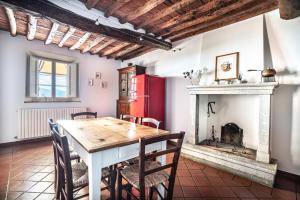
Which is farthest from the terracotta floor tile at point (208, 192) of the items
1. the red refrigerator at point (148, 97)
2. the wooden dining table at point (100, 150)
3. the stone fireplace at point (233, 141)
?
the red refrigerator at point (148, 97)

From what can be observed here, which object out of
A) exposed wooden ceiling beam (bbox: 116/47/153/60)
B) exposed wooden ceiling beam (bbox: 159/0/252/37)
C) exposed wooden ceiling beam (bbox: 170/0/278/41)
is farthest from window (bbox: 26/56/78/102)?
exposed wooden ceiling beam (bbox: 170/0/278/41)

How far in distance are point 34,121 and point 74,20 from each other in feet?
8.98

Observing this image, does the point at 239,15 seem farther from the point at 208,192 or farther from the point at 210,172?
the point at 208,192

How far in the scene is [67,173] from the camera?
1256 millimetres

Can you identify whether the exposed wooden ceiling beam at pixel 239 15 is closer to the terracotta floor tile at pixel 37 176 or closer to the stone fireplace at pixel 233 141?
the stone fireplace at pixel 233 141

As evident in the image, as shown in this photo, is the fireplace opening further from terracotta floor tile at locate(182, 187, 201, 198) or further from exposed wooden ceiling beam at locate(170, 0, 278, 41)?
exposed wooden ceiling beam at locate(170, 0, 278, 41)

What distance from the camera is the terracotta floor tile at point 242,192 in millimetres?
1943

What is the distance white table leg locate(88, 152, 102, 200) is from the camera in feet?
3.94

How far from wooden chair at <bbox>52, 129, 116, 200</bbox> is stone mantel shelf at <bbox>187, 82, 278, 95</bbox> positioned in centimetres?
215

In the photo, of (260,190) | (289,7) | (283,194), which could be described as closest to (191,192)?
(260,190)

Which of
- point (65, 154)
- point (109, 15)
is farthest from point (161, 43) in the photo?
point (65, 154)

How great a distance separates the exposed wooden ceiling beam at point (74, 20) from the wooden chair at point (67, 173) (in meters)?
1.76

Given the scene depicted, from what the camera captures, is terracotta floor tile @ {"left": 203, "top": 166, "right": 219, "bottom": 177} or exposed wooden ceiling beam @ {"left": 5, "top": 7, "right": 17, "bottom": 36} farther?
terracotta floor tile @ {"left": 203, "top": 166, "right": 219, "bottom": 177}

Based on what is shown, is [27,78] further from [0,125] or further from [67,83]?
[0,125]
